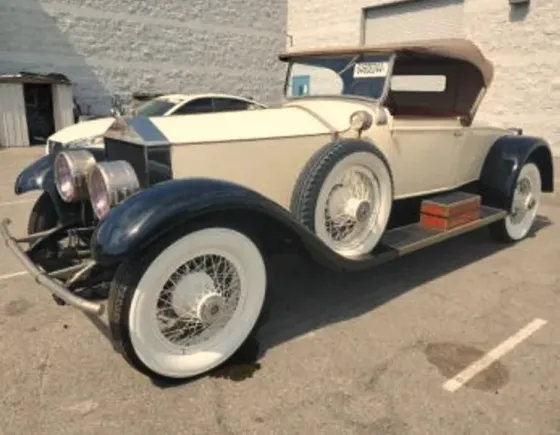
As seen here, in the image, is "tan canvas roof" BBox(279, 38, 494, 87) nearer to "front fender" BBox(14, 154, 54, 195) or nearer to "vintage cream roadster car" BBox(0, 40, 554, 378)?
"vintage cream roadster car" BBox(0, 40, 554, 378)

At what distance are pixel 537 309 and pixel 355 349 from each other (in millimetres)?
1642

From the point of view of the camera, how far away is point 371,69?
413 cm

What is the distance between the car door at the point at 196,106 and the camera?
9516 mm

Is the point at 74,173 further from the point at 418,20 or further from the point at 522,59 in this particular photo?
the point at 418,20

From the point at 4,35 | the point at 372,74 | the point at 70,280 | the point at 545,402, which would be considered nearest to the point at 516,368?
the point at 545,402

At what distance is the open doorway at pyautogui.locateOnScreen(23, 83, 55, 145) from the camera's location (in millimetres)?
14359

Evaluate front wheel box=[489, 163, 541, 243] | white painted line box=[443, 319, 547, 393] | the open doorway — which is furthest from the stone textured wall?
white painted line box=[443, 319, 547, 393]

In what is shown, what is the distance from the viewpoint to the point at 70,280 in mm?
2924

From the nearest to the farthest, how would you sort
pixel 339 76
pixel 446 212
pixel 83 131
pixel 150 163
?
pixel 150 163
pixel 446 212
pixel 339 76
pixel 83 131

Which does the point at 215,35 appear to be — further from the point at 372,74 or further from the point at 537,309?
the point at 537,309

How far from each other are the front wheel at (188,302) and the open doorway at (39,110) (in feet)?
43.1

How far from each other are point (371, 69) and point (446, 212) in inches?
52.1

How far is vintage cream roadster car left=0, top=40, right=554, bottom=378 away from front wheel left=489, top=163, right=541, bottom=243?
0.31 m

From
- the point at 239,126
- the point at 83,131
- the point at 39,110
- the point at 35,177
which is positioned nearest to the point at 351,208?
the point at 239,126
